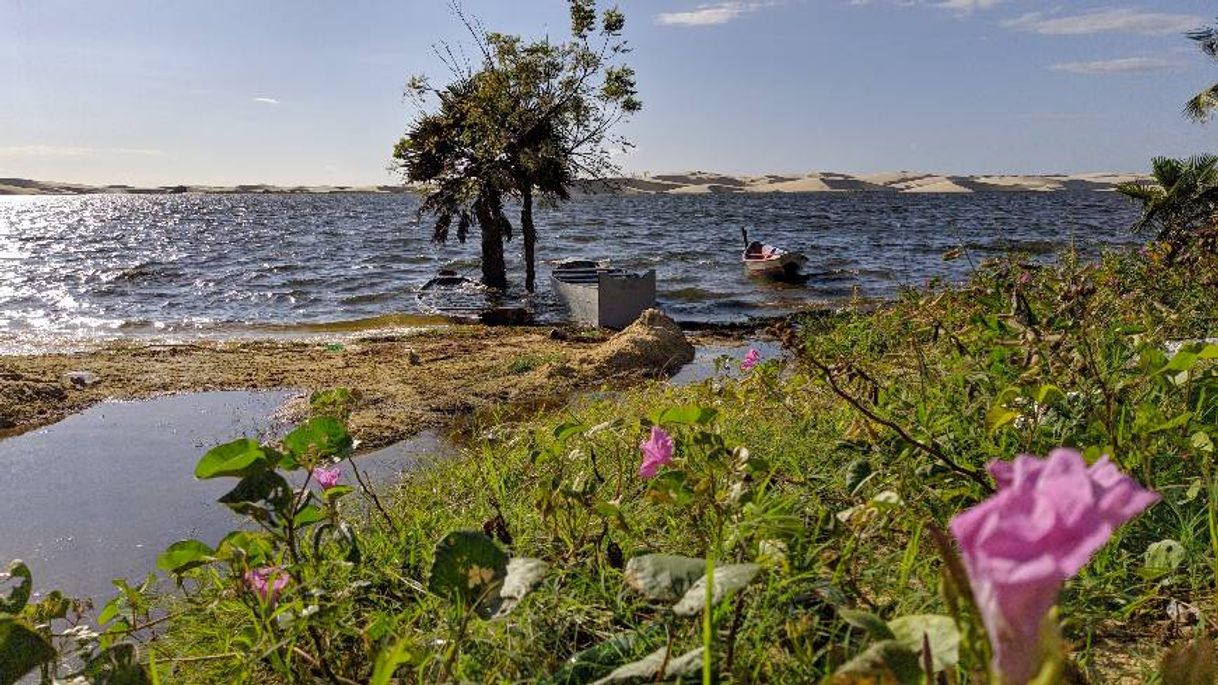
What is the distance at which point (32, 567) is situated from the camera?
5.19 meters

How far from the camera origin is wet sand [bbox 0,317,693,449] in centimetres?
930

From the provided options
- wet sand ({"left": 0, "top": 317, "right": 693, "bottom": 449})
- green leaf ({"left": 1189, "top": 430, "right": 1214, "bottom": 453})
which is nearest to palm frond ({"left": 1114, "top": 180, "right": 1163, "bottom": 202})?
wet sand ({"left": 0, "top": 317, "right": 693, "bottom": 449})

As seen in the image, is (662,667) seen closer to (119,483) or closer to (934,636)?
(934,636)

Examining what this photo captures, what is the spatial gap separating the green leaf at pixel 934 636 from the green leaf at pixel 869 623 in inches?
0.8

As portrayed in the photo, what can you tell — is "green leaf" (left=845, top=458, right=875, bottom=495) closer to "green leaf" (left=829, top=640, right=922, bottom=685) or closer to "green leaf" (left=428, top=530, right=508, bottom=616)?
"green leaf" (left=428, top=530, right=508, bottom=616)

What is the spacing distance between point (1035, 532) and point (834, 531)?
5.50 ft

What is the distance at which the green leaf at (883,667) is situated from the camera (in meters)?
0.90

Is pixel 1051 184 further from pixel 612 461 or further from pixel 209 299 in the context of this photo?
pixel 612 461

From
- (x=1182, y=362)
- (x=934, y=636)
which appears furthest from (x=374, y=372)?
(x=934, y=636)

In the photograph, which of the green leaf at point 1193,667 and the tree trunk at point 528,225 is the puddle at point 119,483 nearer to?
the green leaf at point 1193,667

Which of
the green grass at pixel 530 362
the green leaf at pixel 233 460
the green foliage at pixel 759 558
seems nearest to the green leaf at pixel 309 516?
the green foliage at pixel 759 558

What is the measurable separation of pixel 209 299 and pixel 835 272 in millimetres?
16976

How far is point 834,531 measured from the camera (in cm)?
216

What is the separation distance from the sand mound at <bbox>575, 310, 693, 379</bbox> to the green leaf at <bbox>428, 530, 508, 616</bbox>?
8.64 m
